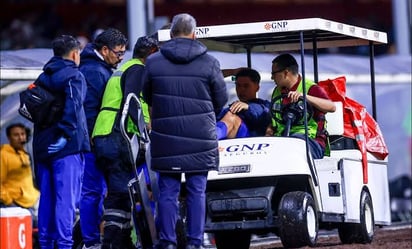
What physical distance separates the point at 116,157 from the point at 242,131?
2.14 meters

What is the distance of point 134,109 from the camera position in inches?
520

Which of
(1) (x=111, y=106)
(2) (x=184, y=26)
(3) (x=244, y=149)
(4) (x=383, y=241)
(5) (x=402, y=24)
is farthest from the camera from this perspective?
(5) (x=402, y=24)

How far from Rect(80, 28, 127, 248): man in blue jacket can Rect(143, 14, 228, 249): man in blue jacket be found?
1327 mm

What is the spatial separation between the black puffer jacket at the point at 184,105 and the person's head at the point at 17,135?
6.57m

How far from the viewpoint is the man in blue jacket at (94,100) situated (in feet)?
45.0

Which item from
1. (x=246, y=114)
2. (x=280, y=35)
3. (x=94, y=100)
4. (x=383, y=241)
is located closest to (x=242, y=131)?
(x=246, y=114)

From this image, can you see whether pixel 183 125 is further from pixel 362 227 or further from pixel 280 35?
pixel 362 227

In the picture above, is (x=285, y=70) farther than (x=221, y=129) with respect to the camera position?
Yes

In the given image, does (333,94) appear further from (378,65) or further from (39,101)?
(378,65)

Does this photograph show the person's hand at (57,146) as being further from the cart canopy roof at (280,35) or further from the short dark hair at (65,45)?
the cart canopy roof at (280,35)

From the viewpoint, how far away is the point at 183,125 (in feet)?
40.9

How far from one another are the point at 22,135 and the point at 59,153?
5673mm

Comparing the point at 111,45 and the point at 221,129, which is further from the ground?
the point at 111,45

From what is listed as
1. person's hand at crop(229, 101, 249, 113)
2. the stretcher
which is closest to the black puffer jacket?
the stretcher
